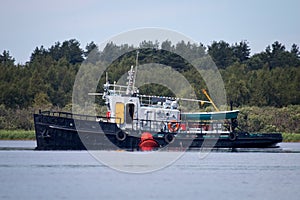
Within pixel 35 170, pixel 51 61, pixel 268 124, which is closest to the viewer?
pixel 35 170

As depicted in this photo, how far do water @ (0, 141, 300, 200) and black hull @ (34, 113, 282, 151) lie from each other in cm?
119

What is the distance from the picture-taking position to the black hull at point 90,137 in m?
62.3

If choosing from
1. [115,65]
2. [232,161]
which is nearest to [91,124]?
[232,161]

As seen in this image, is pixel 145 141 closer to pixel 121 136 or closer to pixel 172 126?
pixel 121 136

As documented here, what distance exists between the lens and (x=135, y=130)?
212 ft

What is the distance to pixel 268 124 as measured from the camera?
8769 cm

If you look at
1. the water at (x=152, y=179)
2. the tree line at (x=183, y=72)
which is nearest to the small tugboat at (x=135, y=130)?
the water at (x=152, y=179)

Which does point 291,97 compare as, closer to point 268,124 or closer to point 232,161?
point 268,124

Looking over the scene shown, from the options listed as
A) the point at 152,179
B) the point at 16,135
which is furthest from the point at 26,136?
the point at 152,179

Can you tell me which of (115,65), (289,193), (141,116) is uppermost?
(115,65)

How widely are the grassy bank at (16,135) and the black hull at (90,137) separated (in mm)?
19828

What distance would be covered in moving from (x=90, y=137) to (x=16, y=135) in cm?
2257

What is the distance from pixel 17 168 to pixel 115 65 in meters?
64.1

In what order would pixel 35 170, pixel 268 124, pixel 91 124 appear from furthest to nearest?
1. pixel 268 124
2. pixel 91 124
3. pixel 35 170
